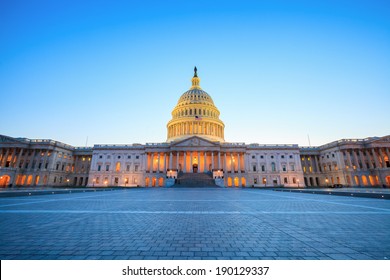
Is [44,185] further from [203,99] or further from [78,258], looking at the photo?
[78,258]

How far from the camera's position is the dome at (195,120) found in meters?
79.4

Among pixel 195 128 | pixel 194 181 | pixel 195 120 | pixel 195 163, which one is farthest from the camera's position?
pixel 195 128

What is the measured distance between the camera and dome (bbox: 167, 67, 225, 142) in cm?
7944

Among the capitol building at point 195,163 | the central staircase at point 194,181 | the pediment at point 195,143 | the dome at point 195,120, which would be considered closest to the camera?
the central staircase at point 194,181

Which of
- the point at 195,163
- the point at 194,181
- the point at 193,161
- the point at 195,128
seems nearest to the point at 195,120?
the point at 195,128

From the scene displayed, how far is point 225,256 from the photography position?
3795 millimetres

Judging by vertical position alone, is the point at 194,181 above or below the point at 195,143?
below

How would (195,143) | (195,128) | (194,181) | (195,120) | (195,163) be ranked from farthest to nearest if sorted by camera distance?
1. (195,128)
2. (195,120)
3. (195,163)
4. (195,143)
5. (194,181)

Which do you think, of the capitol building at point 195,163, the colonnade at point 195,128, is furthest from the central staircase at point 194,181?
the colonnade at point 195,128

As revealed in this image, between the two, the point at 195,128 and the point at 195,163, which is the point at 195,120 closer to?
the point at 195,128

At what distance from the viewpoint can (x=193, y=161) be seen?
69875 millimetres

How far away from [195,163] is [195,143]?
9.15 m

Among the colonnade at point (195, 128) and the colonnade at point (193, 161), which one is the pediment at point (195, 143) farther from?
the colonnade at point (195, 128)

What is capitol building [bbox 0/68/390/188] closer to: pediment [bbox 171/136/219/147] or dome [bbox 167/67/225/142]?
pediment [bbox 171/136/219/147]
